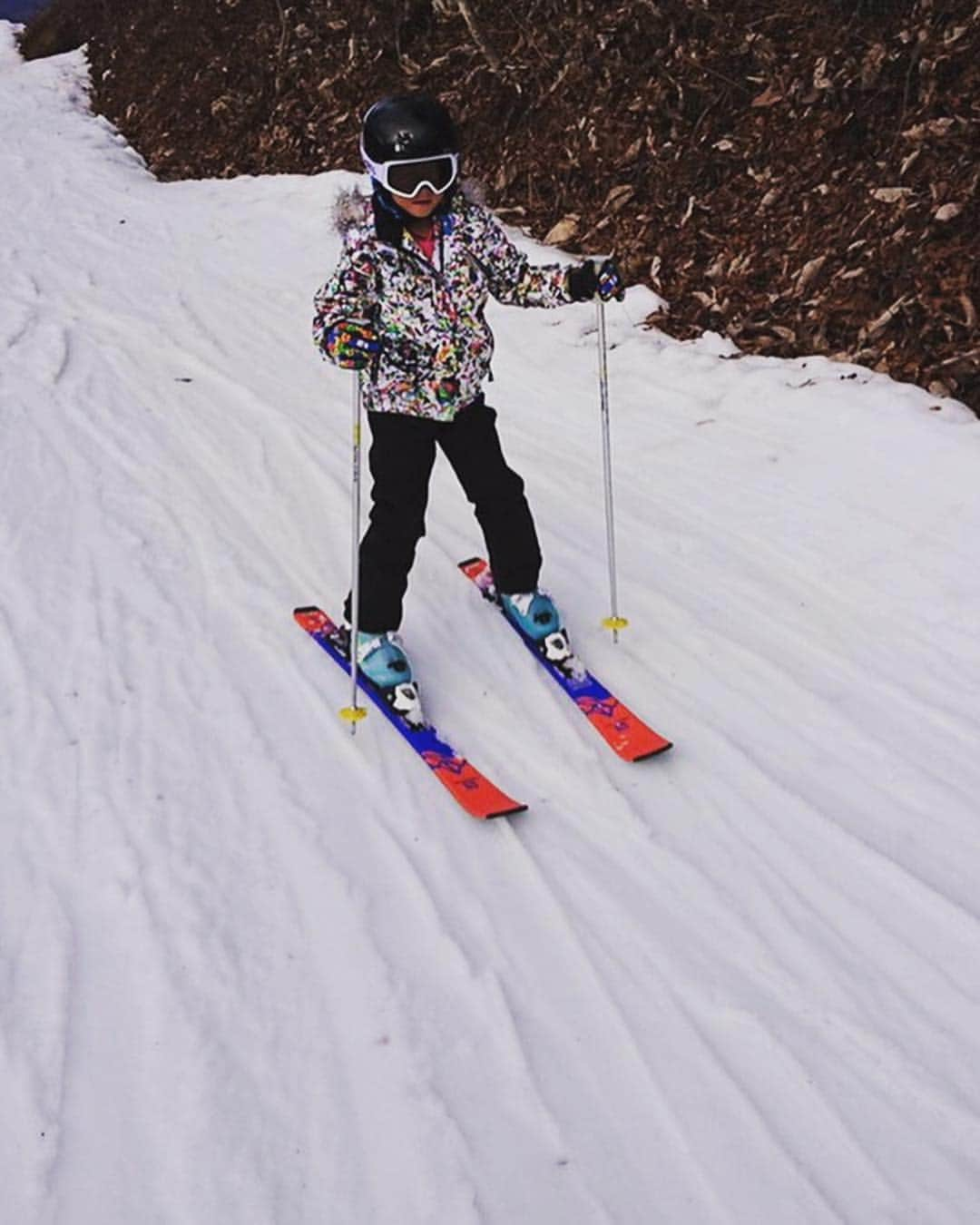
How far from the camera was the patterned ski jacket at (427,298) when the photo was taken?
12.1 ft

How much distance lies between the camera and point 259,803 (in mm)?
3564

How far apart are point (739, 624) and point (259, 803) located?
216 centimetres

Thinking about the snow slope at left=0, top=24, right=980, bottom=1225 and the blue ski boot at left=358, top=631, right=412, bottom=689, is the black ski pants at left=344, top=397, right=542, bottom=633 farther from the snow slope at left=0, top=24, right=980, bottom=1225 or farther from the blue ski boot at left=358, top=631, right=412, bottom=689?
the snow slope at left=0, top=24, right=980, bottom=1225

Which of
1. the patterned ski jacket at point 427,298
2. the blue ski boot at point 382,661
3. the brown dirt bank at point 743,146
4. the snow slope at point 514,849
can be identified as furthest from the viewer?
the brown dirt bank at point 743,146

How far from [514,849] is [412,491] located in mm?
1372

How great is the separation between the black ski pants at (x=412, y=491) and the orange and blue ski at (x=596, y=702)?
442 millimetres

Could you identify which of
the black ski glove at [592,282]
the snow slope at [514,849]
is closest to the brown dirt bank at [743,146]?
the snow slope at [514,849]

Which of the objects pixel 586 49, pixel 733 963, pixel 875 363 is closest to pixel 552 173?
pixel 586 49

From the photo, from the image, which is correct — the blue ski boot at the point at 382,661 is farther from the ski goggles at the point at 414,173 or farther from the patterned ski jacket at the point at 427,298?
the ski goggles at the point at 414,173

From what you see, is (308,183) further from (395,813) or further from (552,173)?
(395,813)

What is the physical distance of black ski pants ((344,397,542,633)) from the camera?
3900 millimetres

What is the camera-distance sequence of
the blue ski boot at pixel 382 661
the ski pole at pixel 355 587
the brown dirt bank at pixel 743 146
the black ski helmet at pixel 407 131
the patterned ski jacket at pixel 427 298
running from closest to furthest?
the black ski helmet at pixel 407 131 < the patterned ski jacket at pixel 427 298 < the ski pole at pixel 355 587 < the blue ski boot at pixel 382 661 < the brown dirt bank at pixel 743 146

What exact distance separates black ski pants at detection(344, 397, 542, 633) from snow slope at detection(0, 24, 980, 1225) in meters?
0.46

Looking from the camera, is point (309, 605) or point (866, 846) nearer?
point (866, 846)
